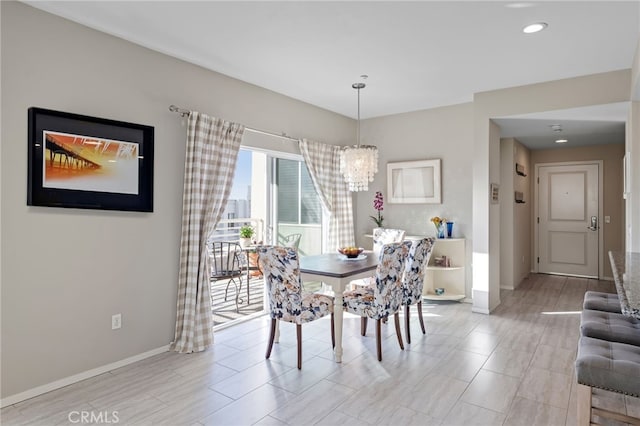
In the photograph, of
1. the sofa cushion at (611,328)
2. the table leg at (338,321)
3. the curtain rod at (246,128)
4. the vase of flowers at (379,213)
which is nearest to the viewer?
the sofa cushion at (611,328)

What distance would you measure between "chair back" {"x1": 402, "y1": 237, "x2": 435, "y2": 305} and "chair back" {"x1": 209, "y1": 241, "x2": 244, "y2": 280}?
2156 millimetres

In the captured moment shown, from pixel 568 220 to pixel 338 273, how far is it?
579 centimetres

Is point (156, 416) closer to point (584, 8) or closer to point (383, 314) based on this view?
point (383, 314)

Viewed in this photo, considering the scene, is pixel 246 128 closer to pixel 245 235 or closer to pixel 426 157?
pixel 245 235

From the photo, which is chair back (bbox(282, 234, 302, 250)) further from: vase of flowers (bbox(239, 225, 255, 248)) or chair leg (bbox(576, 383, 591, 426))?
chair leg (bbox(576, 383, 591, 426))

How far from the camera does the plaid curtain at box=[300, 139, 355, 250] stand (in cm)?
509

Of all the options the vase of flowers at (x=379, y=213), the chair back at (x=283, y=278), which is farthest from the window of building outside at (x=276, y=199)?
the chair back at (x=283, y=278)

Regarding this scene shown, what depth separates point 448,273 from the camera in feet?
17.0

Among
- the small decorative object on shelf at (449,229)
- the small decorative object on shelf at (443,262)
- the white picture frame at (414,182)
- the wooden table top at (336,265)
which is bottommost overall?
the small decorative object on shelf at (443,262)

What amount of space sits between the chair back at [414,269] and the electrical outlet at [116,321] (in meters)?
2.48

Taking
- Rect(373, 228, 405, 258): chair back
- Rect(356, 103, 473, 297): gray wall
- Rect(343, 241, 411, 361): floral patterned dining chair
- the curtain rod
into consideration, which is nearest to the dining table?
Rect(343, 241, 411, 361): floral patterned dining chair

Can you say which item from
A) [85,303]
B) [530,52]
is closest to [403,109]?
[530,52]

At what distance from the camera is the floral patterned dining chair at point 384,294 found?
3143 mm

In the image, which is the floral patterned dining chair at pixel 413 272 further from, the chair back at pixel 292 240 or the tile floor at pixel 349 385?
the chair back at pixel 292 240
